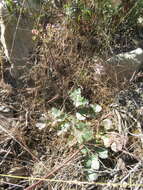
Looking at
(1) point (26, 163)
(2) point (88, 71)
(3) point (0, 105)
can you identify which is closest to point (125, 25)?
(2) point (88, 71)

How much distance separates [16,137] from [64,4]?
→ 0.99m

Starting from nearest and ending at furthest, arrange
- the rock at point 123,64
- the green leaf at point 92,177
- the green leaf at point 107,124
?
the green leaf at point 92,177 → the green leaf at point 107,124 → the rock at point 123,64

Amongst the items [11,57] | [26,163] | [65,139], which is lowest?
[26,163]

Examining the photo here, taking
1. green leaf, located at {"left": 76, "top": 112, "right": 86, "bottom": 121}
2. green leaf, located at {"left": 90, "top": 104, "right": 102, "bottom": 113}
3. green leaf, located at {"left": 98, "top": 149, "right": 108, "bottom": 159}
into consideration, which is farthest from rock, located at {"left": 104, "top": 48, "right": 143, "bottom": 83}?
green leaf, located at {"left": 98, "top": 149, "right": 108, "bottom": 159}

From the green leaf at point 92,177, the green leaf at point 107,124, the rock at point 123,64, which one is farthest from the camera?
the rock at point 123,64

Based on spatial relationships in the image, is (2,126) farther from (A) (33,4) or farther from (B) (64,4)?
(B) (64,4)

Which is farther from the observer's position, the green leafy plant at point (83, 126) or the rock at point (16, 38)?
the rock at point (16, 38)

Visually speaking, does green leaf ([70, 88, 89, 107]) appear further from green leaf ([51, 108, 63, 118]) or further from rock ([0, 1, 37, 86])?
rock ([0, 1, 37, 86])

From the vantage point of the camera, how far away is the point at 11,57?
1585mm

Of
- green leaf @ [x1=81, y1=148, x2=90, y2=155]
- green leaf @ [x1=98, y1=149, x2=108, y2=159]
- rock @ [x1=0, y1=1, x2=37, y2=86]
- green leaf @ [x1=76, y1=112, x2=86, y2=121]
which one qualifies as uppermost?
rock @ [x1=0, y1=1, x2=37, y2=86]

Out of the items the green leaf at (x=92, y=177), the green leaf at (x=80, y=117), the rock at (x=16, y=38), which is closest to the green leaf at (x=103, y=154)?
the green leaf at (x=92, y=177)

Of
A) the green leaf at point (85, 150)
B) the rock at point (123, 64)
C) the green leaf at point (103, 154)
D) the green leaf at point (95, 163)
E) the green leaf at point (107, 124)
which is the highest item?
the rock at point (123, 64)

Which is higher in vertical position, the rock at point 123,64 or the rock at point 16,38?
the rock at point 16,38

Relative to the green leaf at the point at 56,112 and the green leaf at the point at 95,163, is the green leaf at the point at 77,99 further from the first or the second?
the green leaf at the point at 95,163
